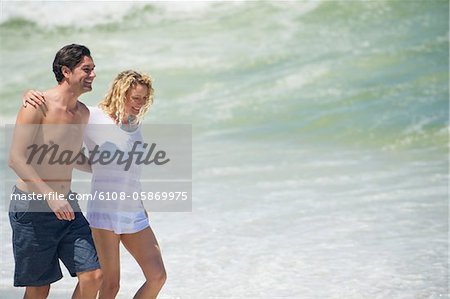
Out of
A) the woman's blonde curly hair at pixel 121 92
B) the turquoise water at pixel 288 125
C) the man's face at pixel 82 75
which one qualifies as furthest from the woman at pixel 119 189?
the turquoise water at pixel 288 125

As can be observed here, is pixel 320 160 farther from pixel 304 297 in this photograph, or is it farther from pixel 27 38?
pixel 27 38

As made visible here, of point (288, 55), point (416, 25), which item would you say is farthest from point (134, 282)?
point (416, 25)

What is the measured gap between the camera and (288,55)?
16.4 meters

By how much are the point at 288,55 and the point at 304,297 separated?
10604 mm

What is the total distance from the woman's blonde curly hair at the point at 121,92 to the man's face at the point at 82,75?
4.7 inches

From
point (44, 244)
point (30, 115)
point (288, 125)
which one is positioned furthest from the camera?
point (288, 125)

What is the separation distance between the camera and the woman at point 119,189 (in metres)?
4.42

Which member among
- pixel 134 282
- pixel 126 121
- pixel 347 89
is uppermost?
pixel 126 121

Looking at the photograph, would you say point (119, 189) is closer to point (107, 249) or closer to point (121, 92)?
point (107, 249)

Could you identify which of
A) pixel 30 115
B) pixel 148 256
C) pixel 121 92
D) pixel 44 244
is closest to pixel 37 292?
pixel 44 244

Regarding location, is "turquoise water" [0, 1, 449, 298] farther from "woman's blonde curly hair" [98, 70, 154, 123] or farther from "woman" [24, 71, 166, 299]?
"woman's blonde curly hair" [98, 70, 154, 123]

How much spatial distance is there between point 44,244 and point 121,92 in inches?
28.3

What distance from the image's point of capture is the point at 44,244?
4402 millimetres

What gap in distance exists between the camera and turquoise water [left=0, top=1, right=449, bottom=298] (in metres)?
6.68
